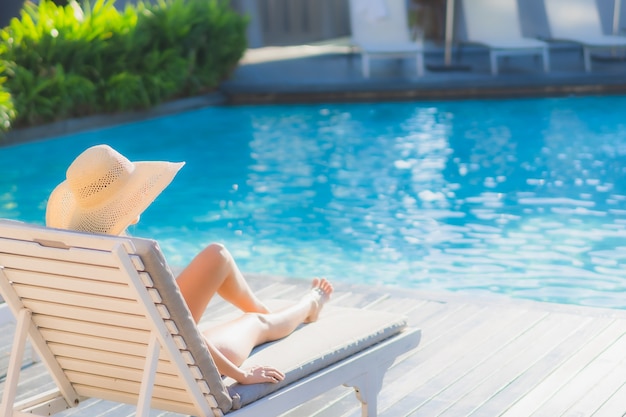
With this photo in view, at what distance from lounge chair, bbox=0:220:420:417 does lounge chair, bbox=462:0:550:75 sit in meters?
12.7

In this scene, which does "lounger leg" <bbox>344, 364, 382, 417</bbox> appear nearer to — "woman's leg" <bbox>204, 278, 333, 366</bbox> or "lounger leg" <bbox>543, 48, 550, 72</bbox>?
"woman's leg" <bbox>204, 278, 333, 366</bbox>

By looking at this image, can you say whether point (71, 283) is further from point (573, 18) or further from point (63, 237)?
point (573, 18)

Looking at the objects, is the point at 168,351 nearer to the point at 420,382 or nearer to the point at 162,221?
the point at 420,382

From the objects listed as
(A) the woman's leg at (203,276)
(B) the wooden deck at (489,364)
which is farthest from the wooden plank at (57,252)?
(B) the wooden deck at (489,364)

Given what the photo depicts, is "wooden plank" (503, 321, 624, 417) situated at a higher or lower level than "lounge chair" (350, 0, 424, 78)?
higher

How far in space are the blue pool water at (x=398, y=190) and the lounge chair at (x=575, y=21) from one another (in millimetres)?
2368

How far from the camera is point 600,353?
4.08 meters

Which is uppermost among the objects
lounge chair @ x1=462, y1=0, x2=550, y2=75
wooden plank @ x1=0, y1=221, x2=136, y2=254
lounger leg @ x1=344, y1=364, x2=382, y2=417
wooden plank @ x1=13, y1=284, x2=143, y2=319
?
wooden plank @ x1=0, y1=221, x2=136, y2=254

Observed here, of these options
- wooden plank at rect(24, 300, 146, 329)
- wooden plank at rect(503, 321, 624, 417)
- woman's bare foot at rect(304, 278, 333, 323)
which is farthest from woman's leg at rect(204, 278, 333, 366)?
wooden plank at rect(503, 321, 624, 417)

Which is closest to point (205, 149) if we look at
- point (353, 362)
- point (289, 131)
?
point (289, 131)

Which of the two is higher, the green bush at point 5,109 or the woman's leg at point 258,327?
the woman's leg at point 258,327

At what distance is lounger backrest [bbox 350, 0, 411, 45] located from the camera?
16.0 meters

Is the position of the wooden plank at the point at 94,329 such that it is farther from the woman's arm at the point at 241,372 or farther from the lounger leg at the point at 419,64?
the lounger leg at the point at 419,64

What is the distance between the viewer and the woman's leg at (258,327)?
10.1 ft
